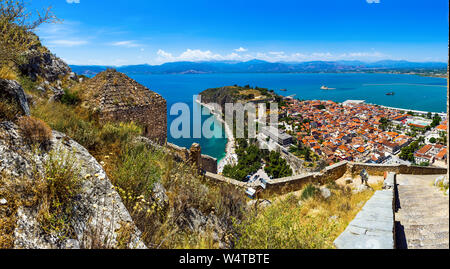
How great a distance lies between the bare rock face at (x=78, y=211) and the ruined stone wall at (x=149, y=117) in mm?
3715

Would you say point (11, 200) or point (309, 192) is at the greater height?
point (11, 200)

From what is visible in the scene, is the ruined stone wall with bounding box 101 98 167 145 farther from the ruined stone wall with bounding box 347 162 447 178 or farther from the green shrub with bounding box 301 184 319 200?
the ruined stone wall with bounding box 347 162 447 178

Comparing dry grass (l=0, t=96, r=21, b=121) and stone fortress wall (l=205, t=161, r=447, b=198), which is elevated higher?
dry grass (l=0, t=96, r=21, b=121)

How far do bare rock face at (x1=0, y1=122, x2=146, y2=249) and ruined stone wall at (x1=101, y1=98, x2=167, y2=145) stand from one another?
3715 mm

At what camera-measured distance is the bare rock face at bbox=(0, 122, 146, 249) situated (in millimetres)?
1771

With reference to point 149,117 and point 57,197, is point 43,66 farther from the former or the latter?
point 57,197

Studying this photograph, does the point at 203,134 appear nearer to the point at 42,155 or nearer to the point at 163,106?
the point at 163,106

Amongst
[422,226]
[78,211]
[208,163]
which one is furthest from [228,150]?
[78,211]

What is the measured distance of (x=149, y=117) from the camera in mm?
7109

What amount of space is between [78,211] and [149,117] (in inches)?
207

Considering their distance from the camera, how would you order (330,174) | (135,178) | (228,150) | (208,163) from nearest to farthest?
(135,178), (330,174), (208,163), (228,150)

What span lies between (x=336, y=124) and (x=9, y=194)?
194 ft

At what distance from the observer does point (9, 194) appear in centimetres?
188

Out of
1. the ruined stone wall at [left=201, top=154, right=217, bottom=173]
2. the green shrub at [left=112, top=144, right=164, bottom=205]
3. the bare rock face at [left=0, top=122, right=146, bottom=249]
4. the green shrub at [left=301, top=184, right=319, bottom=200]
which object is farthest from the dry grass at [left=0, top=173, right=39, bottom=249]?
the ruined stone wall at [left=201, top=154, right=217, bottom=173]
